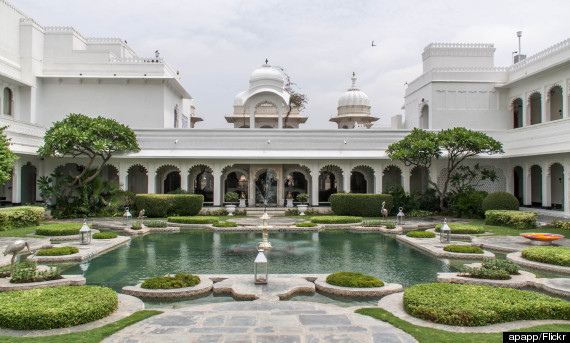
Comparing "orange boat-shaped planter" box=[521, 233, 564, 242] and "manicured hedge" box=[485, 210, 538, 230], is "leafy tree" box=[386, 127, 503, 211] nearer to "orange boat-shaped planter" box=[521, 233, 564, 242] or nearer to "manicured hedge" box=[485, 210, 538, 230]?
"manicured hedge" box=[485, 210, 538, 230]

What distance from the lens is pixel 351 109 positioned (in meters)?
41.4

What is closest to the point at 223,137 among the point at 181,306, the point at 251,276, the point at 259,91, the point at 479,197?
the point at 259,91

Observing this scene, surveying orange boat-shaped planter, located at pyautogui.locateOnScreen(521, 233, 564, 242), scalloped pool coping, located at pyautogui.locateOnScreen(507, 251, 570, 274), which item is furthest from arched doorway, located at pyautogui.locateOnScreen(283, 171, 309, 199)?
scalloped pool coping, located at pyautogui.locateOnScreen(507, 251, 570, 274)

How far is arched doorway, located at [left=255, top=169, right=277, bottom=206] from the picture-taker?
85.7 feet

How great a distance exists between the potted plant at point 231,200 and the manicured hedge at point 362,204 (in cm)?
557

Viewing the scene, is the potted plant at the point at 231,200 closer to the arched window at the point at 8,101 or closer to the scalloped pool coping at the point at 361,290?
the arched window at the point at 8,101

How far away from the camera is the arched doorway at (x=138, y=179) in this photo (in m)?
26.8

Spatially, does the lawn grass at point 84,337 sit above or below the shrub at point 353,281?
below

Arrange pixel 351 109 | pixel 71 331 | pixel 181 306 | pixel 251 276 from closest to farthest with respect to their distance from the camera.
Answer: pixel 71 331, pixel 181 306, pixel 251 276, pixel 351 109

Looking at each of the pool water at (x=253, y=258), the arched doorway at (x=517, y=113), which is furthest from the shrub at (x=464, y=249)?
the arched doorway at (x=517, y=113)

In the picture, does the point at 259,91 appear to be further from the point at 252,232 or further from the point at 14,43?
the point at 14,43

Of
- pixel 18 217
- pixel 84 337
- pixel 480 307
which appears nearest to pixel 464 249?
pixel 480 307

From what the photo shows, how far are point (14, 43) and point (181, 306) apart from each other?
78.6 feet

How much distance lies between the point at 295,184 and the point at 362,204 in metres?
6.06
